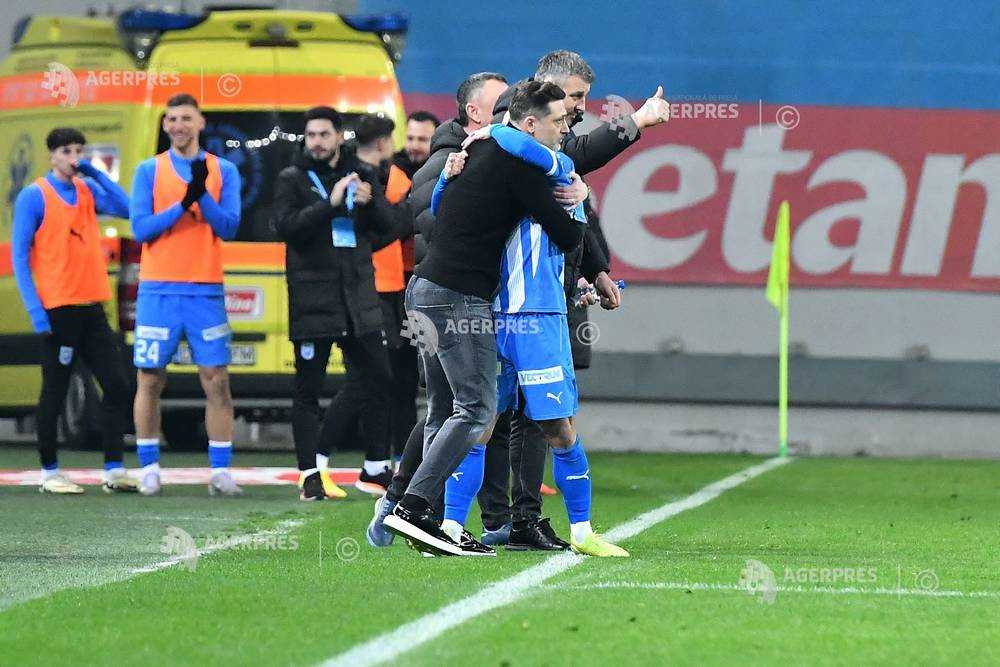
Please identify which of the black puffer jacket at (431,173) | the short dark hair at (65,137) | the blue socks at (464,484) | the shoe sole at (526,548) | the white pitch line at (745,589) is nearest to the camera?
the white pitch line at (745,589)

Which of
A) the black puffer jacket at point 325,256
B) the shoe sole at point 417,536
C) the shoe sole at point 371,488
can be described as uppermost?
the black puffer jacket at point 325,256

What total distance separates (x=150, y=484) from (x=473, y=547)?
3.75m

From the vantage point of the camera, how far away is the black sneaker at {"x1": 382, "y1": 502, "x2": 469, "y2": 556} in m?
7.94

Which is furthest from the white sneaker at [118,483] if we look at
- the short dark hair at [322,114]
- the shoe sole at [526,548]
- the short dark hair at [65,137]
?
the shoe sole at [526,548]

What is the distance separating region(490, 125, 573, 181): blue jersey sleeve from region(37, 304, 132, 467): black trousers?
14.9ft

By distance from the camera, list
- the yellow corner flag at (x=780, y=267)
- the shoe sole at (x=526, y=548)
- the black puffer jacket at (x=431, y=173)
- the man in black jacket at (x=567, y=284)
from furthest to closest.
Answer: the yellow corner flag at (x=780, y=267)
the black puffer jacket at (x=431, y=173)
the shoe sole at (x=526, y=548)
the man in black jacket at (x=567, y=284)

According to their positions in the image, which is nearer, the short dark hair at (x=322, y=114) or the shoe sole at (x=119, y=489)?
the short dark hair at (x=322, y=114)

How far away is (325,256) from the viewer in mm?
11328

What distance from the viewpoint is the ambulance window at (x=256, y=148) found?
47.1ft

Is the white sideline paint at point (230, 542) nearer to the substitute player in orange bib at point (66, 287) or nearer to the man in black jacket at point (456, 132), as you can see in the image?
the man in black jacket at point (456, 132)

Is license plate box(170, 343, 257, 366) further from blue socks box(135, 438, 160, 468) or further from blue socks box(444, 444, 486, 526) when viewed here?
blue socks box(444, 444, 486, 526)

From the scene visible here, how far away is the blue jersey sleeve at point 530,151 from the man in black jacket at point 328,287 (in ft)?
10.6

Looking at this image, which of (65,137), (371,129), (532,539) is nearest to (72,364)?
(65,137)

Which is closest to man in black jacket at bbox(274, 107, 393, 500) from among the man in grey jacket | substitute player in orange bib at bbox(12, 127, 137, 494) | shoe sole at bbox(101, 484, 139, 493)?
shoe sole at bbox(101, 484, 139, 493)
